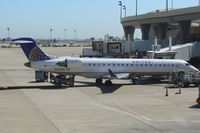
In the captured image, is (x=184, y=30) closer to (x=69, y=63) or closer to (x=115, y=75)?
(x=115, y=75)

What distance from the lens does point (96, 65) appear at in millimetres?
33781

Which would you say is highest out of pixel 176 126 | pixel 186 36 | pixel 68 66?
pixel 186 36

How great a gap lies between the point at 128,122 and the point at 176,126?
2508 millimetres

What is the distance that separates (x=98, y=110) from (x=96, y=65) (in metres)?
12.4

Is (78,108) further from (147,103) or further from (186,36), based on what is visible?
(186,36)

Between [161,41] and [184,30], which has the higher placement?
[184,30]

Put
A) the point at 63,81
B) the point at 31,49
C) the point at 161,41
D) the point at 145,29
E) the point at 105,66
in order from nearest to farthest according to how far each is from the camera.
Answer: the point at 31,49
the point at 63,81
the point at 105,66
the point at 161,41
the point at 145,29

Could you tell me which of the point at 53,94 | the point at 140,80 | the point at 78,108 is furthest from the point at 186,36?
the point at 78,108

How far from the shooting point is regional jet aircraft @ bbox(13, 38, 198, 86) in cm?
3198

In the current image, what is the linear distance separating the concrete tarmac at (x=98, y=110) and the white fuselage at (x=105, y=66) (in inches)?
81.9

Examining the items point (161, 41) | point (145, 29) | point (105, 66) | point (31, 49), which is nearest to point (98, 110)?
point (31, 49)

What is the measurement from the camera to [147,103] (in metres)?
24.7

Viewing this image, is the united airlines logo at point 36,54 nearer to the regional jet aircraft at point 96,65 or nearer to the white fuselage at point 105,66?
the regional jet aircraft at point 96,65

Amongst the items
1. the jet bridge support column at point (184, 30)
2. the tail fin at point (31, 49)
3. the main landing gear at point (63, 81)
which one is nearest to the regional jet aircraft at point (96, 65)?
the tail fin at point (31, 49)
